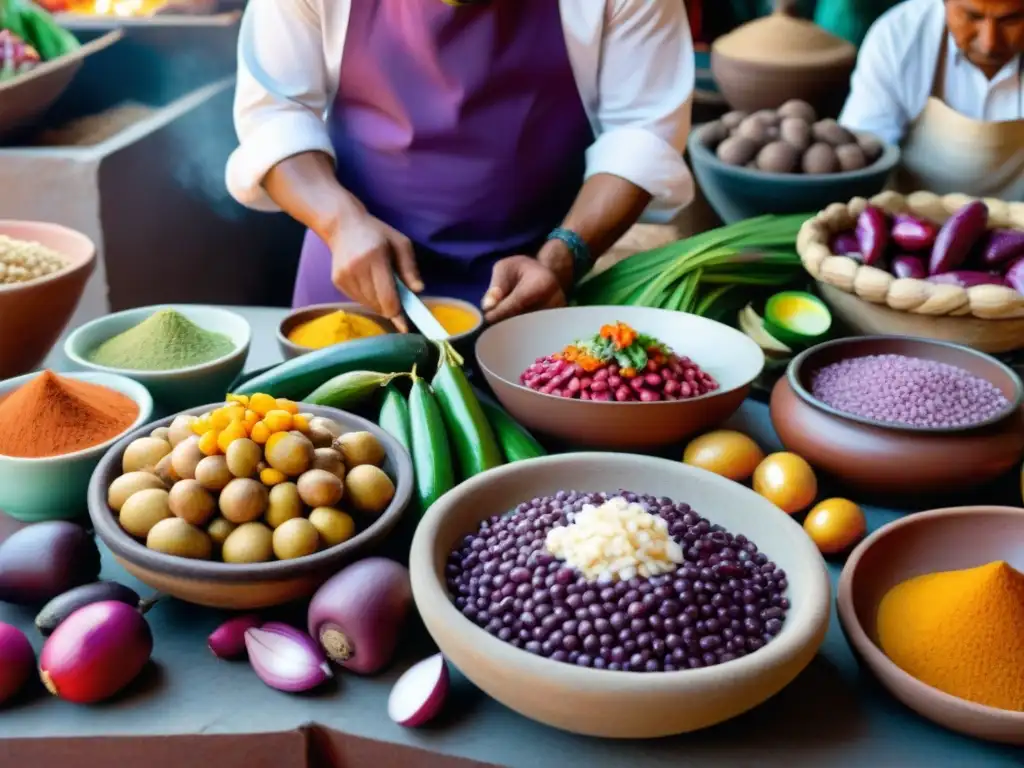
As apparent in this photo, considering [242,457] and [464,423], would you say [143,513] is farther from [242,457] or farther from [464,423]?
[464,423]

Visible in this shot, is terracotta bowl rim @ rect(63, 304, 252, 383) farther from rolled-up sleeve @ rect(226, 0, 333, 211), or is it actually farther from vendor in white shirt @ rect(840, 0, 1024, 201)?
vendor in white shirt @ rect(840, 0, 1024, 201)

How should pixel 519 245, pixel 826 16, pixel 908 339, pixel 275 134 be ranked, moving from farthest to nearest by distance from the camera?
pixel 826 16
pixel 519 245
pixel 275 134
pixel 908 339

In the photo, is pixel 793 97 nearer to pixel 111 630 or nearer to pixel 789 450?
pixel 789 450

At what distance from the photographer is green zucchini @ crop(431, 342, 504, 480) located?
110cm

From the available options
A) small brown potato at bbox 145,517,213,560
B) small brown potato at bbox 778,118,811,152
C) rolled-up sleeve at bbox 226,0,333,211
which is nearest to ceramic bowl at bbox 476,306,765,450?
small brown potato at bbox 145,517,213,560

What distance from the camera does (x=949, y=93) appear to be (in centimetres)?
280

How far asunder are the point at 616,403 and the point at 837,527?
282 millimetres

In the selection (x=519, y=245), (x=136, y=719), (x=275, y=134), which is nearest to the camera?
(x=136, y=719)

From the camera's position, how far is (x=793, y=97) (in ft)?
10.3

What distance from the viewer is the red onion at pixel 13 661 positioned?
2.70ft

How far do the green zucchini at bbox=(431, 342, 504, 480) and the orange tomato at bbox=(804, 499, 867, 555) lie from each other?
0.37 metres

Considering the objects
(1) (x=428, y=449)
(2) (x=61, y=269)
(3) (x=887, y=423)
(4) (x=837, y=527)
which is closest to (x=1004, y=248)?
(3) (x=887, y=423)

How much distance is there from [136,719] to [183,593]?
11 centimetres

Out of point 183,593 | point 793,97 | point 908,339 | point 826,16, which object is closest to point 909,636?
point 908,339
